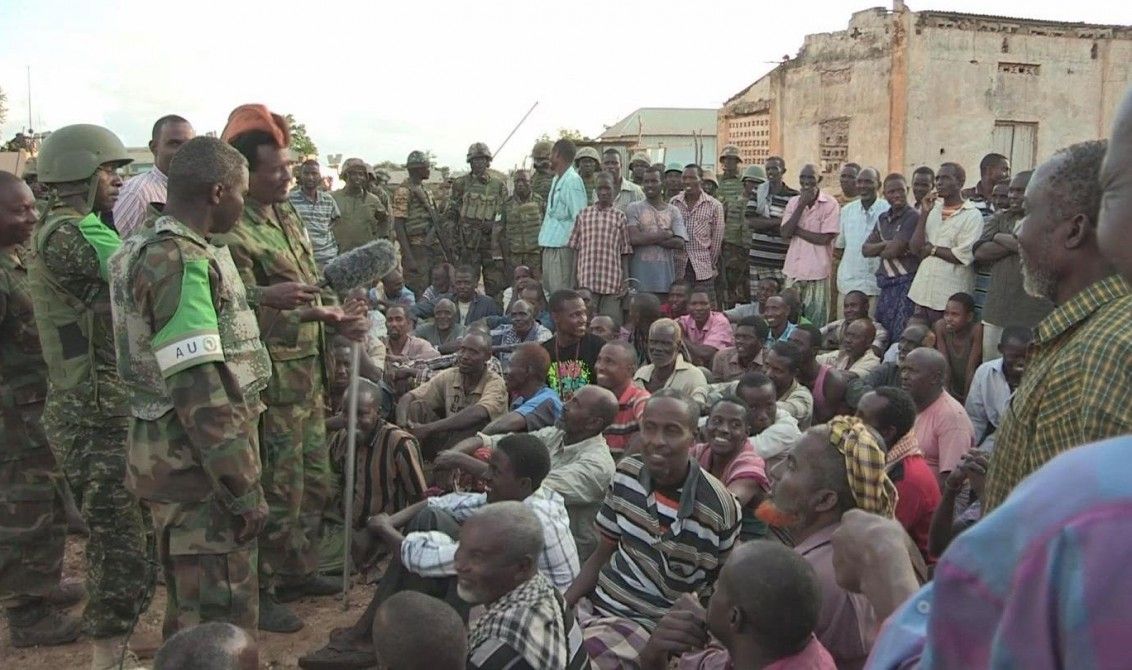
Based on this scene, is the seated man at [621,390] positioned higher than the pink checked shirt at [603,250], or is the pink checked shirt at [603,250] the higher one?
the pink checked shirt at [603,250]

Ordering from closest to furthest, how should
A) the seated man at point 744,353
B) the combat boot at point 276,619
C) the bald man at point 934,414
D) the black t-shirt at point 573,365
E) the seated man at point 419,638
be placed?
1. the seated man at point 419,638
2. the combat boot at point 276,619
3. the bald man at point 934,414
4. the black t-shirt at point 573,365
5. the seated man at point 744,353

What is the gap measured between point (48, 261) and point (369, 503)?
2128mm

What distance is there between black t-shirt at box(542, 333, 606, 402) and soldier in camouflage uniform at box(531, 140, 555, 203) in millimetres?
5004

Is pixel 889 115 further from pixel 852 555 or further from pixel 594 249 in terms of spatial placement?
pixel 852 555

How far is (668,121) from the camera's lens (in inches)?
1697

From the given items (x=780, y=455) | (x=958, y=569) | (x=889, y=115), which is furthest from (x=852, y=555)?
(x=889, y=115)

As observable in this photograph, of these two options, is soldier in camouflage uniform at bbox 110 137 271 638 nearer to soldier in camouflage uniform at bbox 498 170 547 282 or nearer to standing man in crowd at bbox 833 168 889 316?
standing man in crowd at bbox 833 168 889 316

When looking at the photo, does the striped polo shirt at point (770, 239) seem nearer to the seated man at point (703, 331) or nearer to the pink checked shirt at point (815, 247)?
the pink checked shirt at point (815, 247)

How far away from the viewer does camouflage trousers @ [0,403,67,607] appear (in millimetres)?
4188

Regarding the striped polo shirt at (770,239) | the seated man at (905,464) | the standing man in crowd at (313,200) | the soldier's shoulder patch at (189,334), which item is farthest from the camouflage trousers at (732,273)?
the soldier's shoulder patch at (189,334)

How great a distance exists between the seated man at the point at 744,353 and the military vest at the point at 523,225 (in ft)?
14.2

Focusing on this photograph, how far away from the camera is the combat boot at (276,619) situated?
4.36 metres

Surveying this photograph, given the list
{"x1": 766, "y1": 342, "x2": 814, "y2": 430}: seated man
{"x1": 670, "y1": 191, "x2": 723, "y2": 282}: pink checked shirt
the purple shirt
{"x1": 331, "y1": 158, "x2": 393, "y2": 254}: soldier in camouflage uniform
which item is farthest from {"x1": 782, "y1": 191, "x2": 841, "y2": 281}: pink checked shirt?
the purple shirt

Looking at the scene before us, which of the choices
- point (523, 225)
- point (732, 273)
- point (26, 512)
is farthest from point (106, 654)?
point (732, 273)
